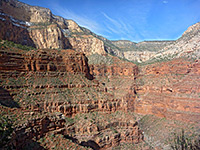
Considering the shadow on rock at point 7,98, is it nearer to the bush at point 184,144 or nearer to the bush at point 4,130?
the bush at point 4,130

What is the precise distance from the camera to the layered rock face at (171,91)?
5281 centimetres

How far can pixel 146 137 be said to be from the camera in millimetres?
53219

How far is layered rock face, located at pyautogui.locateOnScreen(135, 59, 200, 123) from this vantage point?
52.8m

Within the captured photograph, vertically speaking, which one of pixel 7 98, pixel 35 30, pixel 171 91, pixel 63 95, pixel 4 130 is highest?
pixel 35 30

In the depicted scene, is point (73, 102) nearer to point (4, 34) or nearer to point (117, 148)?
point (117, 148)

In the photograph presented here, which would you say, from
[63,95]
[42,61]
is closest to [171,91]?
[63,95]

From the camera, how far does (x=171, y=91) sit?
63844mm

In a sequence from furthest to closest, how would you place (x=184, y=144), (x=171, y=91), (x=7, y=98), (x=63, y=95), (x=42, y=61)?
(x=171, y=91), (x=42, y=61), (x=63, y=95), (x=184, y=144), (x=7, y=98)

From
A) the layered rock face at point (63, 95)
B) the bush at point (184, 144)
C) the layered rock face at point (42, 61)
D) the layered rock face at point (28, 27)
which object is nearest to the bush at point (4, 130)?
the layered rock face at point (63, 95)

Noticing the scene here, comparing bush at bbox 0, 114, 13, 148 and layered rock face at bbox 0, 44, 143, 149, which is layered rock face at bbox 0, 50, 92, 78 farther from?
bush at bbox 0, 114, 13, 148

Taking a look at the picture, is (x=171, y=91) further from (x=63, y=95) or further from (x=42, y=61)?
(x=42, y=61)

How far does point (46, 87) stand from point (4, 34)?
47.4 metres

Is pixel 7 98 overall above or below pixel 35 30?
below

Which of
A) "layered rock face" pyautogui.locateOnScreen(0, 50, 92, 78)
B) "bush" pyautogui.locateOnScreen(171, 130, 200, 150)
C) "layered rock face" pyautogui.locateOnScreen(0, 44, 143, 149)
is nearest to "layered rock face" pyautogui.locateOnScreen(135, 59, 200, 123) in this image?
"bush" pyautogui.locateOnScreen(171, 130, 200, 150)
